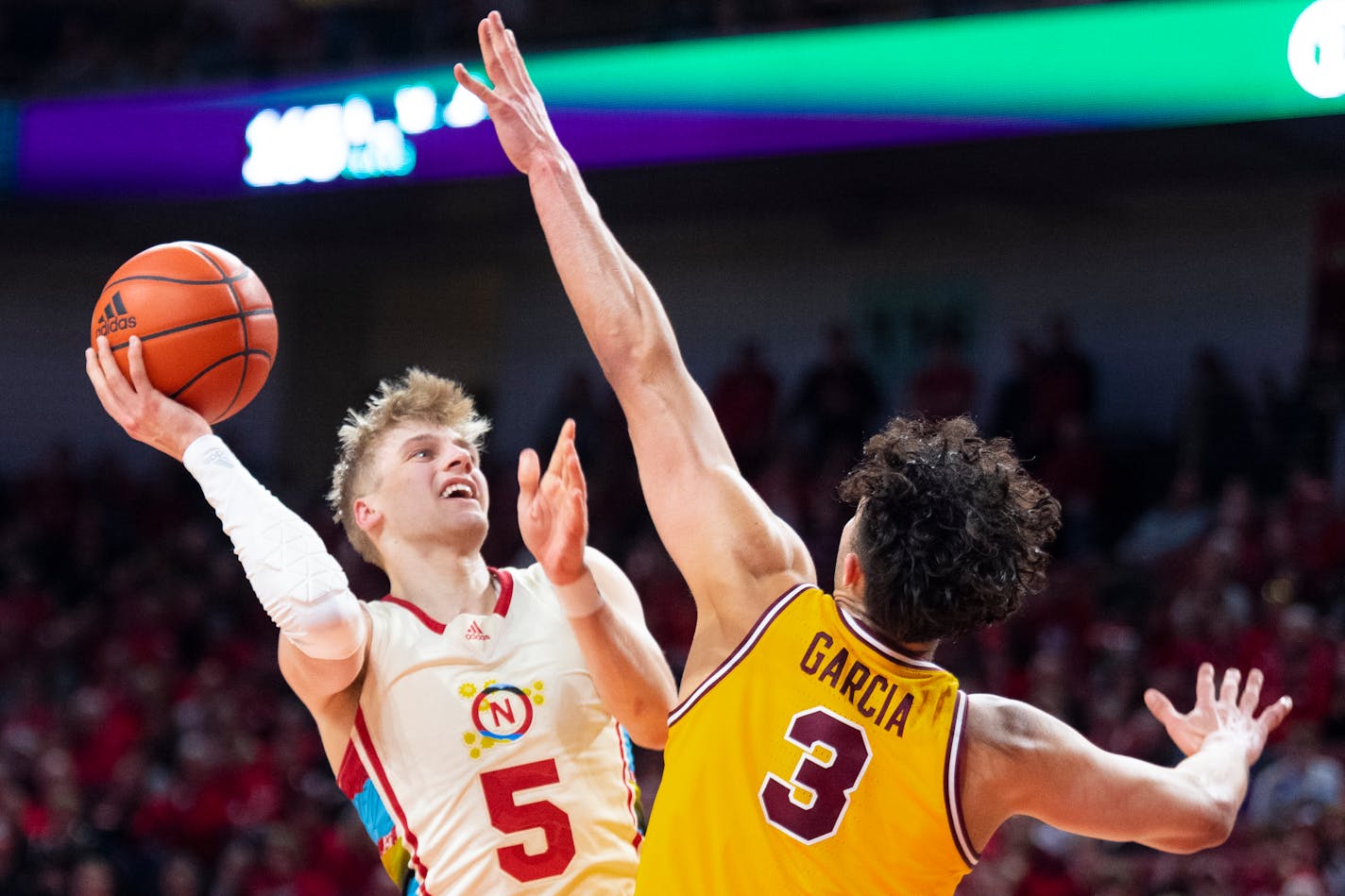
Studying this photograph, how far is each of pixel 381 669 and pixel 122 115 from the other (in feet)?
33.9

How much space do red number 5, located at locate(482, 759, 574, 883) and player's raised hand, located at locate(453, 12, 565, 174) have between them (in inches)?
53.3

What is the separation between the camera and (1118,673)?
27.8ft

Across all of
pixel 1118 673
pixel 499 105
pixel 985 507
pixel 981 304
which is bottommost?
pixel 1118 673

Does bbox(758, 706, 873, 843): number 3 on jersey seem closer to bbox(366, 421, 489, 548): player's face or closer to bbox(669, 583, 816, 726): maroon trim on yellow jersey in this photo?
bbox(669, 583, 816, 726): maroon trim on yellow jersey

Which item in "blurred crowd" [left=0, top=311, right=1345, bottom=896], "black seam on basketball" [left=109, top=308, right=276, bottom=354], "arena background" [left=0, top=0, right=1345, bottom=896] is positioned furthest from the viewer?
"arena background" [left=0, top=0, right=1345, bottom=896]

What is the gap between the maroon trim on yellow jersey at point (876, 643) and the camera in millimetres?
2682

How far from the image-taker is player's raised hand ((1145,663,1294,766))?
3211mm

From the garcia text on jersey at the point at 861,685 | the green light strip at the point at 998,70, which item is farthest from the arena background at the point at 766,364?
the garcia text on jersey at the point at 861,685

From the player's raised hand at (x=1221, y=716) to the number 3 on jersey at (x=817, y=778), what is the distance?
0.87 meters

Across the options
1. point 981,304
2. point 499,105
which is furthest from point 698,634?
point 981,304

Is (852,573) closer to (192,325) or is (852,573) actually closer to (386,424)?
(192,325)

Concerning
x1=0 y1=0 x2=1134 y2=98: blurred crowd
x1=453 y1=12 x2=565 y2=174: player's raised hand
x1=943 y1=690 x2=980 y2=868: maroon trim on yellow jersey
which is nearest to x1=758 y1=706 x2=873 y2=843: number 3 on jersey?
x1=943 y1=690 x2=980 y2=868: maroon trim on yellow jersey

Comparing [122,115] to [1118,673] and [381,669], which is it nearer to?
[1118,673]

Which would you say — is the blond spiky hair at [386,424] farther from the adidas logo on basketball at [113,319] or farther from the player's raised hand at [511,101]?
the player's raised hand at [511,101]
